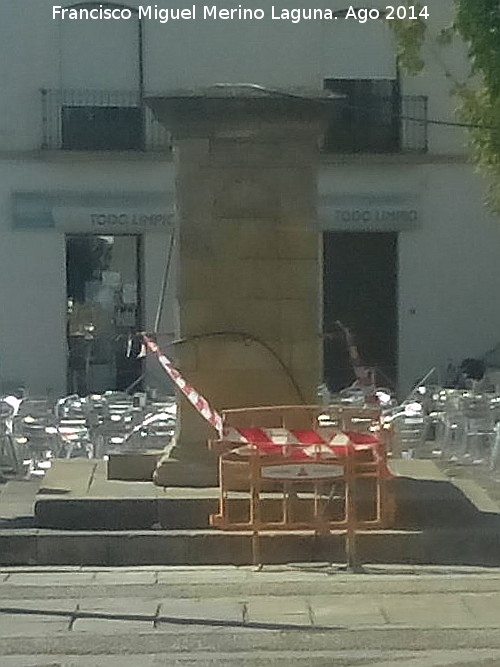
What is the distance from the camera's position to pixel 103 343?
2725 cm

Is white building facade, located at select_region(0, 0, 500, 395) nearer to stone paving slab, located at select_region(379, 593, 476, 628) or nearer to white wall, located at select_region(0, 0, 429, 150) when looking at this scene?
white wall, located at select_region(0, 0, 429, 150)

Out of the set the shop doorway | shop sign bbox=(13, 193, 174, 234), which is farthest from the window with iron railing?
the shop doorway

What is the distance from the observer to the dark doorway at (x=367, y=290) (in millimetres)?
27453

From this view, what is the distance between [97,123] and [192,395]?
16812mm

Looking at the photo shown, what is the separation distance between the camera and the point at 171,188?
26656mm

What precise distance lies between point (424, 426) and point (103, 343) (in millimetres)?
13289

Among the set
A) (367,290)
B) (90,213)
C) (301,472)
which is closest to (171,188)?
(90,213)

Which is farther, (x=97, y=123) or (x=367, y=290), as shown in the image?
(x=367, y=290)

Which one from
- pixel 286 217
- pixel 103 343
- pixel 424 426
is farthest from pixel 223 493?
pixel 103 343

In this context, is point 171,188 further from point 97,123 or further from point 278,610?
point 278,610

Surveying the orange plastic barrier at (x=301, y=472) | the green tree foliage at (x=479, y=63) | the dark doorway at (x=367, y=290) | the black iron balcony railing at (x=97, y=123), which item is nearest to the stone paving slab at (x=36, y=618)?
the orange plastic barrier at (x=301, y=472)

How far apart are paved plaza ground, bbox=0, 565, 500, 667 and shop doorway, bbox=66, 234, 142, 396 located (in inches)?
708

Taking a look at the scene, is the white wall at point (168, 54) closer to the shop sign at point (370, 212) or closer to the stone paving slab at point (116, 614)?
the shop sign at point (370, 212)

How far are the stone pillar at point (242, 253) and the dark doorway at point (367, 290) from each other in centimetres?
1651
